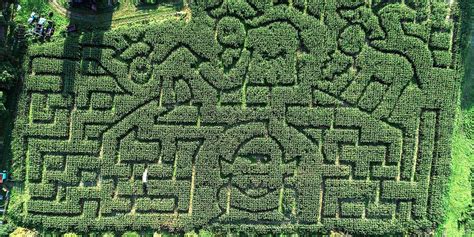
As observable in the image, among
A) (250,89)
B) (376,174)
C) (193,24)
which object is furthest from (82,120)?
(376,174)

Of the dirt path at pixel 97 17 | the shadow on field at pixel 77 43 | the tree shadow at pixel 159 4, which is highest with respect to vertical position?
the tree shadow at pixel 159 4

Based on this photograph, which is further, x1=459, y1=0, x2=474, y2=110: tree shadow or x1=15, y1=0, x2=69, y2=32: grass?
x1=459, y1=0, x2=474, y2=110: tree shadow

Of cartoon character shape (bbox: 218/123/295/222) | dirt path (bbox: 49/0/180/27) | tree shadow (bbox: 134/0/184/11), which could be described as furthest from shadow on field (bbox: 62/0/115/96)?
cartoon character shape (bbox: 218/123/295/222)

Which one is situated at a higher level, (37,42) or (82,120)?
(37,42)

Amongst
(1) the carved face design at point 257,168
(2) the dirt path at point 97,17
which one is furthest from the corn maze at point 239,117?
(2) the dirt path at point 97,17

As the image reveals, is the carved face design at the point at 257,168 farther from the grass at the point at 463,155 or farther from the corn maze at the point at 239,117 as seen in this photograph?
the grass at the point at 463,155

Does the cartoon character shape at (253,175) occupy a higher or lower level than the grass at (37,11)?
lower

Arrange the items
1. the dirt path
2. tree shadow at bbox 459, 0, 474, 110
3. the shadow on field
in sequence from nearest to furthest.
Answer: the shadow on field, the dirt path, tree shadow at bbox 459, 0, 474, 110

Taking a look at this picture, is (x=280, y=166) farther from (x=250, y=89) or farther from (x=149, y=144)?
(x=149, y=144)

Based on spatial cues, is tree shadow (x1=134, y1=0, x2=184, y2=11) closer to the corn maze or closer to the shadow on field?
the corn maze
